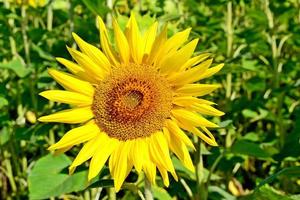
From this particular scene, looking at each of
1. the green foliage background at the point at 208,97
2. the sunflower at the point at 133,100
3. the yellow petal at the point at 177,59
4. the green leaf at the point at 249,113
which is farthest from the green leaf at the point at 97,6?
the green leaf at the point at 249,113

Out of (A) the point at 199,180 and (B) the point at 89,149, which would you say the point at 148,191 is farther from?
(A) the point at 199,180

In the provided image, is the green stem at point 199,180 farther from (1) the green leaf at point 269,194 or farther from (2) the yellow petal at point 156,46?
(1) the green leaf at point 269,194

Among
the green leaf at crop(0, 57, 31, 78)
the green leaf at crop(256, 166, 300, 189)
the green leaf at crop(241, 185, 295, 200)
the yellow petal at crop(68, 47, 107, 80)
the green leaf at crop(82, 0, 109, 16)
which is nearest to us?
the green leaf at crop(241, 185, 295, 200)

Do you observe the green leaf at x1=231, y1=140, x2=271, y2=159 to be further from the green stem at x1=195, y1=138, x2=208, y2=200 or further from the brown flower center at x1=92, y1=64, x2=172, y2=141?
the brown flower center at x1=92, y1=64, x2=172, y2=141

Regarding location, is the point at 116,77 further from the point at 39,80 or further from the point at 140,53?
the point at 39,80

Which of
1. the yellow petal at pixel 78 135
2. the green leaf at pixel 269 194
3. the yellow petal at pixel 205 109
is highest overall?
the yellow petal at pixel 205 109

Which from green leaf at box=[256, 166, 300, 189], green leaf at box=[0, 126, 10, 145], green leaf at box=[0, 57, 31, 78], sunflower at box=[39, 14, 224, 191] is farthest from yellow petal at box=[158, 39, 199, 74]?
green leaf at box=[0, 126, 10, 145]
